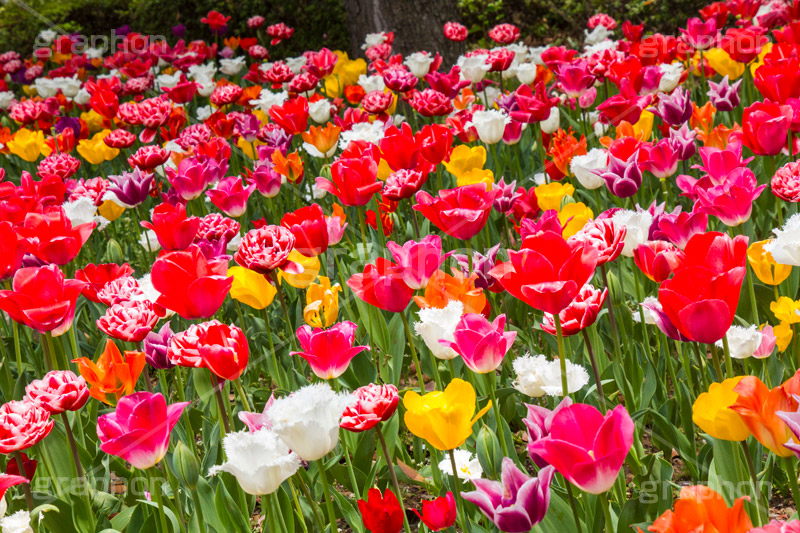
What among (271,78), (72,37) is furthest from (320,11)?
(271,78)

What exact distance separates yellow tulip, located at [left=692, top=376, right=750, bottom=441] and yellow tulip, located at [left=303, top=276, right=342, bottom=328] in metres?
1.07

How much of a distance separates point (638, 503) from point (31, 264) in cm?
184

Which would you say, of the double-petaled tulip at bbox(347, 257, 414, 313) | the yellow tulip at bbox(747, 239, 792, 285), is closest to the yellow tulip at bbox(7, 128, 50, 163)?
the double-petaled tulip at bbox(347, 257, 414, 313)

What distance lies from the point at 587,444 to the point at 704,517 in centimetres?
19

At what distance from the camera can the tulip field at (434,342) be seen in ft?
4.31

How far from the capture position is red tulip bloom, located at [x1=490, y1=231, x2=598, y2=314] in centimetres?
142

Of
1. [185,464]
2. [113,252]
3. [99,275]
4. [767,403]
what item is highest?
[767,403]

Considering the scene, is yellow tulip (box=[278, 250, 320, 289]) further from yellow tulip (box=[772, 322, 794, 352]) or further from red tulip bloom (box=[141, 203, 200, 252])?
yellow tulip (box=[772, 322, 794, 352])

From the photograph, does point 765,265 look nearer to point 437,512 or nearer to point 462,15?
point 437,512

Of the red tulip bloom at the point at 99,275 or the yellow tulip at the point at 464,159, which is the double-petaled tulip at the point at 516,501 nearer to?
the red tulip bloom at the point at 99,275

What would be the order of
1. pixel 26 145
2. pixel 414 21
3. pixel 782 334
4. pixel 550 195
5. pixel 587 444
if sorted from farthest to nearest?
pixel 414 21, pixel 26 145, pixel 550 195, pixel 782 334, pixel 587 444

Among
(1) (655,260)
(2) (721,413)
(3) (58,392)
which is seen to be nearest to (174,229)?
(3) (58,392)

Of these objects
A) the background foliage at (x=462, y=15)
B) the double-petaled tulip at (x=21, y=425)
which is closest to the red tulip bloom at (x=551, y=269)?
the double-petaled tulip at (x=21, y=425)

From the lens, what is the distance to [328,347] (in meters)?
1.69
